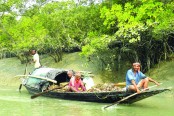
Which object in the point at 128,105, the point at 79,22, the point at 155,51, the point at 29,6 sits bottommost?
the point at 128,105

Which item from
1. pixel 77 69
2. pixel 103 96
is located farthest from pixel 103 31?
pixel 103 96

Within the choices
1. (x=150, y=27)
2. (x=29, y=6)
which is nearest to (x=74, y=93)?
(x=150, y=27)

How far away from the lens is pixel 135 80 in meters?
12.7

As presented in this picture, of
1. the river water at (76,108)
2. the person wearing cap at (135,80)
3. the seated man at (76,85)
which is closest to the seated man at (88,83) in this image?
the seated man at (76,85)

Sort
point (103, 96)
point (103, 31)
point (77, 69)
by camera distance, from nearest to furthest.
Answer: point (103, 96) < point (103, 31) < point (77, 69)

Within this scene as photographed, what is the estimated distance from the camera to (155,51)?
21.2 meters

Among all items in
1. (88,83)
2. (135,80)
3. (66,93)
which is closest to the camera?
(135,80)

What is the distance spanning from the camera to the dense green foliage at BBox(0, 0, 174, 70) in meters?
18.2

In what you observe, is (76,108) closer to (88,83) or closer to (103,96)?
(103,96)

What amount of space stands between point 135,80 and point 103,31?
9.38m

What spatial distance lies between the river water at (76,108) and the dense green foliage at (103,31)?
14.3 ft

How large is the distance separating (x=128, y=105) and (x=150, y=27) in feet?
20.2

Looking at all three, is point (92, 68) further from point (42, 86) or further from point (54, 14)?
point (42, 86)

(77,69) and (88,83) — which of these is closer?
(88,83)
